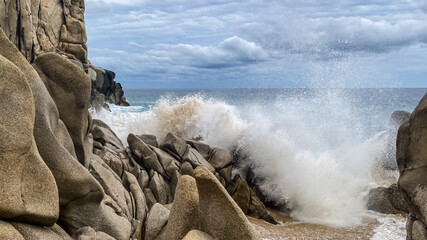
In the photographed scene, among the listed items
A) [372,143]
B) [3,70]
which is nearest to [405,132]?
[3,70]

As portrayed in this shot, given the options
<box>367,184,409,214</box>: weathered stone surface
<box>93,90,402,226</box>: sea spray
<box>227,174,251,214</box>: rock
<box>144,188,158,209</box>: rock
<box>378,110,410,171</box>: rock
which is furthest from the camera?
<box>378,110,410,171</box>: rock

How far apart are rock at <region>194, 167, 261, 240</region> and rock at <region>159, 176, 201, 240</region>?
0.06 metres

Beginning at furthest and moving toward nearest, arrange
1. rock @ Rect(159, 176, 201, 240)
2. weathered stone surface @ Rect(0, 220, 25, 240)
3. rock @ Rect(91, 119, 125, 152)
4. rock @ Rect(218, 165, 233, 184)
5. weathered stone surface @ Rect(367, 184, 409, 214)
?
rock @ Rect(218, 165, 233, 184)
weathered stone surface @ Rect(367, 184, 409, 214)
rock @ Rect(91, 119, 125, 152)
rock @ Rect(159, 176, 201, 240)
weathered stone surface @ Rect(0, 220, 25, 240)

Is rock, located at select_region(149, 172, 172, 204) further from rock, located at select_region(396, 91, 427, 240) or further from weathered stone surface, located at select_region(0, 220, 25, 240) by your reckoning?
weathered stone surface, located at select_region(0, 220, 25, 240)

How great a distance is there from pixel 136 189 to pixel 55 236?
158 inches

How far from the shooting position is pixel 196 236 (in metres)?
4.07

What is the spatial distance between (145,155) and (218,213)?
656 cm

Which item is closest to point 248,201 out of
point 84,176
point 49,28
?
point 84,176

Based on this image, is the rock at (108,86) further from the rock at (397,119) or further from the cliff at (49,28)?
the rock at (397,119)

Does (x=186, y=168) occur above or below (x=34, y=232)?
below

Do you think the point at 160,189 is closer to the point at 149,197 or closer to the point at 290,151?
the point at 149,197

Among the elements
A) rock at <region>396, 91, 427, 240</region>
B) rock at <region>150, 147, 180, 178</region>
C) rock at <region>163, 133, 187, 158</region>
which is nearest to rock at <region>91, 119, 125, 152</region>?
rock at <region>150, 147, 180, 178</region>

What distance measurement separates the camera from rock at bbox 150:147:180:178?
10758 millimetres

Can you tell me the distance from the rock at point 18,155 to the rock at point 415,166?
5.16 m
